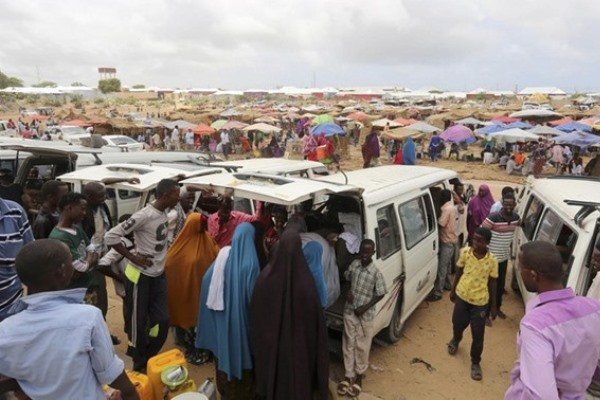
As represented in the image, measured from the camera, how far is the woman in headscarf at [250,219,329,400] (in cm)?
301

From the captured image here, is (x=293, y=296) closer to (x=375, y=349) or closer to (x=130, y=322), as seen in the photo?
(x=130, y=322)

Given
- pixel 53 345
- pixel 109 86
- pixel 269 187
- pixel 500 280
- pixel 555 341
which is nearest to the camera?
pixel 53 345

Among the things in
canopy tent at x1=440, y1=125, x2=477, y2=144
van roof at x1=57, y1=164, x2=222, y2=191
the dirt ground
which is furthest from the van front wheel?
canopy tent at x1=440, y1=125, x2=477, y2=144

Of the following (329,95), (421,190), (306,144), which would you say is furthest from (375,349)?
(329,95)

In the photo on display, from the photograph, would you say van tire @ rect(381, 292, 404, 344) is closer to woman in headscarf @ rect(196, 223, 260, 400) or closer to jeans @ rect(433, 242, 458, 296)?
jeans @ rect(433, 242, 458, 296)

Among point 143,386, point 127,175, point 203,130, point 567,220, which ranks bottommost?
point 143,386

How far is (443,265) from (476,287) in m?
1.73

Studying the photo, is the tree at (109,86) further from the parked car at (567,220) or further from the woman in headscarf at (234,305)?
the woman in headscarf at (234,305)

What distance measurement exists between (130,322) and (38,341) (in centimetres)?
223

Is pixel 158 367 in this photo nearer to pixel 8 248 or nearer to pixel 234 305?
pixel 234 305

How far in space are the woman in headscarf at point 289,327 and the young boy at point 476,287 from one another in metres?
1.87

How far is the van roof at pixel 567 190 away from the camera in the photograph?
4393 millimetres

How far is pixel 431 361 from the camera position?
4625 millimetres

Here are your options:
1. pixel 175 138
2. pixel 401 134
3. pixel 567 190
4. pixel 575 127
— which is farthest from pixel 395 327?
pixel 175 138
